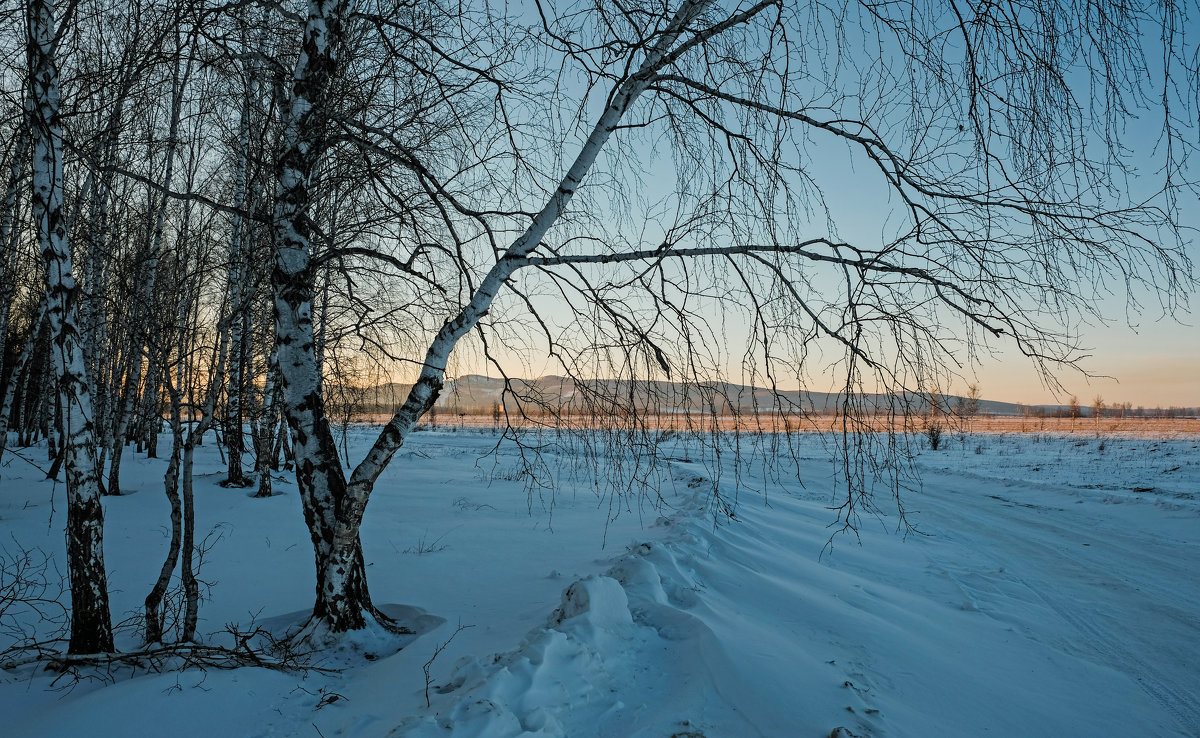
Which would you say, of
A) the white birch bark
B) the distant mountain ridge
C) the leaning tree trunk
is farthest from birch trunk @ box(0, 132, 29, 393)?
the distant mountain ridge

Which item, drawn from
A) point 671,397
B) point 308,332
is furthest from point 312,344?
point 671,397

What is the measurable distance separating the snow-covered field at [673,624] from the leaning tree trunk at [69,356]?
419 mm

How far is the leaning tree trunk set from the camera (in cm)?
309

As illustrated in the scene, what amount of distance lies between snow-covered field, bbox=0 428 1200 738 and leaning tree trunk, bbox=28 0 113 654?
42 centimetres

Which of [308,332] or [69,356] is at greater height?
[308,332]

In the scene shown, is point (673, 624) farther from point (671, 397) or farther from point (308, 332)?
point (308, 332)

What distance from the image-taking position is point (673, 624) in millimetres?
3719

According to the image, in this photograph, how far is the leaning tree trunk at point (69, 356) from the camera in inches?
122

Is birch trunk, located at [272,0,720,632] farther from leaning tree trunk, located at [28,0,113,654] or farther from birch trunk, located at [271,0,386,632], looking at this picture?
leaning tree trunk, located at [28,0,113,654]

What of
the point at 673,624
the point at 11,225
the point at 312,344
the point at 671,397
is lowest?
the point at 673,624

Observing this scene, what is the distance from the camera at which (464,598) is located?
4836 millimetres

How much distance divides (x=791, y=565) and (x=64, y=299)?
20.0ft

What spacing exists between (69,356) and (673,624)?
153 inches

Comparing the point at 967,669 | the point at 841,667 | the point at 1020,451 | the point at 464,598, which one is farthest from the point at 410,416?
the point at 1020,451
